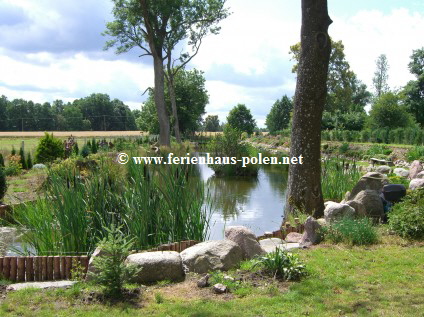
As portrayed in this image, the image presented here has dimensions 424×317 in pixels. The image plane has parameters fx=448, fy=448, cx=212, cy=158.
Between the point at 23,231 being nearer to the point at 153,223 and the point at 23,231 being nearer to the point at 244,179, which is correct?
the point at 153,223

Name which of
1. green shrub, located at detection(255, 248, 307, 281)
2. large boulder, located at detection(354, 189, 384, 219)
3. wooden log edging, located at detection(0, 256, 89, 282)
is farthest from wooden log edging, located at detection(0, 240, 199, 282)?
large boulder, located at detection(354, 189, 384, 219)

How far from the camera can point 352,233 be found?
577cm

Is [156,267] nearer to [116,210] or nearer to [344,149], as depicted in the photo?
[116,210]

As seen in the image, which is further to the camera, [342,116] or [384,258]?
[342,116]

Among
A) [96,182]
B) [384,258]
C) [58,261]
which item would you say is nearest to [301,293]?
[384,258]

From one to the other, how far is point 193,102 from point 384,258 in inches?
1603

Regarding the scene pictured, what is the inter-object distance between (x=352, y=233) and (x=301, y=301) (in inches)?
88.8

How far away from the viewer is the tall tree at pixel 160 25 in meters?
24.0

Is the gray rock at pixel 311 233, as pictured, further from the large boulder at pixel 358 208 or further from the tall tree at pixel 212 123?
the tall tree at pixel 212 123

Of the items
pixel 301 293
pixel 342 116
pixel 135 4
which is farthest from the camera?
pixel 342 116

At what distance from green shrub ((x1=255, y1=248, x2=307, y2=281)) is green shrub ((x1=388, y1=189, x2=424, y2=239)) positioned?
7.60ft

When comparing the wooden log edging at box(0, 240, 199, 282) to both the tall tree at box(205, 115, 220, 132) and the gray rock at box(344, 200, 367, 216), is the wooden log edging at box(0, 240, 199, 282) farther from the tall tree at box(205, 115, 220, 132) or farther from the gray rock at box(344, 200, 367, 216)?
the tall tree at box(205, 115, 220, 132)

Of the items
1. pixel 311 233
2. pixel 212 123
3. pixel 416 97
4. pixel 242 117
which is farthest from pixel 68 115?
pixel 311 233

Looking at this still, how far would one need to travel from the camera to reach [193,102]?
45094mm
